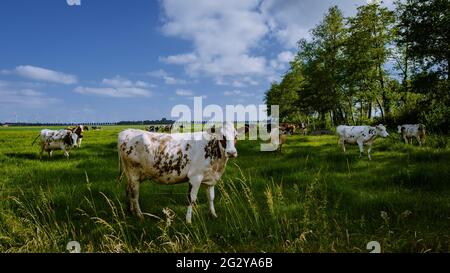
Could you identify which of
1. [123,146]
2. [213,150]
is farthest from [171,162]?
[123,146]

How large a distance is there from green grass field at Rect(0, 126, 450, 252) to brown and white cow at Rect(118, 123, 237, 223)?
452mm

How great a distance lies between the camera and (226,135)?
6.80m

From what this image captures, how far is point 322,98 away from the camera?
1690 inches

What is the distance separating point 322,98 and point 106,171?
117ft

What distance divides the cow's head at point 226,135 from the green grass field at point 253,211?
0.61 meters

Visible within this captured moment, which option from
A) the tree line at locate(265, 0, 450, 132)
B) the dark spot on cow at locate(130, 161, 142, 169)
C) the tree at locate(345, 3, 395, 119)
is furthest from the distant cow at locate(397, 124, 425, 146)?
the dark spot on cow at locate(130, 161, 142, 169)

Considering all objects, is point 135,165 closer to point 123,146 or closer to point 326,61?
point 123,146

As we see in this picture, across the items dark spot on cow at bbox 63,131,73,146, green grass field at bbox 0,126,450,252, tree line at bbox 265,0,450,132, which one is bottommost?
green grass field at bbox 0,126,450,252

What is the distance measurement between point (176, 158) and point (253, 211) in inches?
76.3

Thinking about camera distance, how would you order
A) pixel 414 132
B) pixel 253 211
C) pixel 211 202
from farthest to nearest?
pixel 414 132 < pixel 211 202 < pixel 253 211

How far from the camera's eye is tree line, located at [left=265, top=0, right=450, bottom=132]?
2111 centimetres

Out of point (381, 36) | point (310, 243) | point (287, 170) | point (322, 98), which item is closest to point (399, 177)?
point (287, 170)

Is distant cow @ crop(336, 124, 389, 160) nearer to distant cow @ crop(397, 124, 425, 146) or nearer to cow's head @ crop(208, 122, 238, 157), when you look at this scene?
distant cow @ crop(397, 124, 425, 146)
